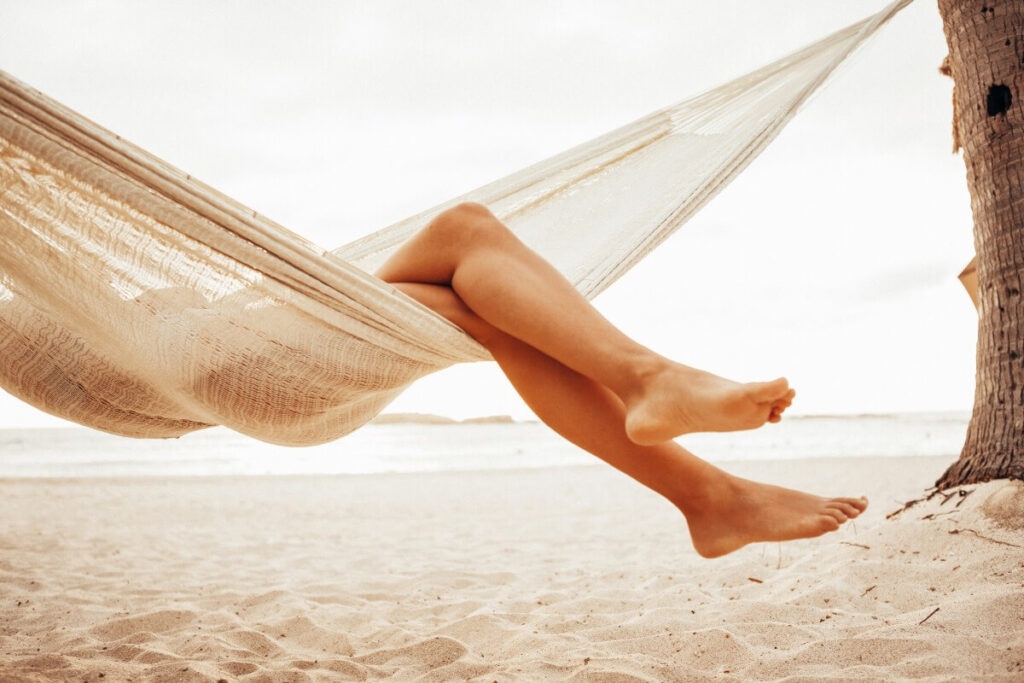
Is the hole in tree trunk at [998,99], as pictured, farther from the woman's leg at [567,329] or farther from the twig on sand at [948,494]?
the woman's leg at [567,329]

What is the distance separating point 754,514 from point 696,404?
0.36 metres

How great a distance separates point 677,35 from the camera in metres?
4.96

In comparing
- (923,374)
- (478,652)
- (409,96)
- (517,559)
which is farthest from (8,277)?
(923,374)

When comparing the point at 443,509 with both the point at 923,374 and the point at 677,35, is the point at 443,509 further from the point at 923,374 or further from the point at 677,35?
the point at 923,374

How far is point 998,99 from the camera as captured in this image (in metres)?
1.64

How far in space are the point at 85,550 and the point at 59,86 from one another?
3.52 meters

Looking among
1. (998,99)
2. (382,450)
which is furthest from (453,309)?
(382,450)

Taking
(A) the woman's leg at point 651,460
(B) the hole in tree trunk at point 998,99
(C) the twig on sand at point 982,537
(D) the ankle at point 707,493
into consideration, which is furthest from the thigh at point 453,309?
(B) the hole in tree trunk at point 998,99

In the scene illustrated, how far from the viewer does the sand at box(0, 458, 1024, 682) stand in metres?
1.33

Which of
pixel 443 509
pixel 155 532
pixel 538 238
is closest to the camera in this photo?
pixel 538 238

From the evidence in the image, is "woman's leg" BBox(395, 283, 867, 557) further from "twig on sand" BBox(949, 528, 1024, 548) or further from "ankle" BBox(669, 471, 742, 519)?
"twig on sand" BBox(949, 528, 1024, 548)

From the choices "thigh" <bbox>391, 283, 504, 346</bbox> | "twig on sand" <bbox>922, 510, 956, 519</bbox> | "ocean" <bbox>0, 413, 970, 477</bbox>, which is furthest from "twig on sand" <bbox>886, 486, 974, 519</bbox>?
"ocean" <bbox>0, 413, 970, 477</bbox>

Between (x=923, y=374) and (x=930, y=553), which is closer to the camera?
(x=930, y=553)

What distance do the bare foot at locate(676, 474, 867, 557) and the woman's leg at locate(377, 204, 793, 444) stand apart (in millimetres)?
287
